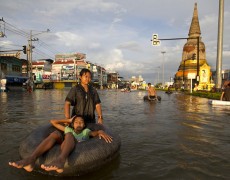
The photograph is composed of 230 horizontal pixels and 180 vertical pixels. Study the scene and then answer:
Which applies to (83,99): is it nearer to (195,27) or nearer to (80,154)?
(80,154)

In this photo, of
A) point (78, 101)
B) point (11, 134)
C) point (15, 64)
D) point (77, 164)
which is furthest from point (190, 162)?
point (15, 64)

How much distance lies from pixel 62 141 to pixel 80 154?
2.41ft

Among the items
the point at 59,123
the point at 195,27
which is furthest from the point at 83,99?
the point at 195,27

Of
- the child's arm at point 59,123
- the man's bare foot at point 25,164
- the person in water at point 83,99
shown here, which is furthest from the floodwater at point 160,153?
the person in water at point 83,99

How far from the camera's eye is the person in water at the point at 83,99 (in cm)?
566

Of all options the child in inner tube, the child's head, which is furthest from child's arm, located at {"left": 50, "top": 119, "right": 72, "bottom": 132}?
the child's head

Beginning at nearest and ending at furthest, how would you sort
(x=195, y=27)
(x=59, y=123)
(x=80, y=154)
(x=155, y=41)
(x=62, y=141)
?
(x=80, y=154), (x=62, y=141), (x=59, y=123), (x=155, y=41), (x=195, y=27)

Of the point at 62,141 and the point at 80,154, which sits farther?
the point at 62,141

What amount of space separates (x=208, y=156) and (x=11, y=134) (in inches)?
211

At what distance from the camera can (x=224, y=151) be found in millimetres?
5637

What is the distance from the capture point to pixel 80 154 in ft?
13.3

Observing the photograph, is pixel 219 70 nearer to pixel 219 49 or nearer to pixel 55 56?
pixel 219 49

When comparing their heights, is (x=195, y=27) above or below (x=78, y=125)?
above

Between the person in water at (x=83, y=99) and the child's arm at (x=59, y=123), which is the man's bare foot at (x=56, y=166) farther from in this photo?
the person in water at (x=83, y=99)
